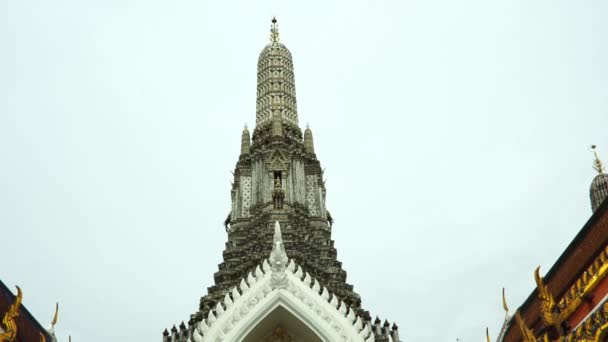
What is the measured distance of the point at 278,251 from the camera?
10328 millimetres

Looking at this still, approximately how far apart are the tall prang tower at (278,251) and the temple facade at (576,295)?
2435 millimetres

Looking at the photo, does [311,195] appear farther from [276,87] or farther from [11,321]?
[11,321]

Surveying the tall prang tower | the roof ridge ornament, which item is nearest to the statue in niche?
the tall prang tower

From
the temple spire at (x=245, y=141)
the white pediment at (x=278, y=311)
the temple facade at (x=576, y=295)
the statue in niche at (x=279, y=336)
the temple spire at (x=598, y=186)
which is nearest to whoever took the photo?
the temple facade at (x=576, y=295)

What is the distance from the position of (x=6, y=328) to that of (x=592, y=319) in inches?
276

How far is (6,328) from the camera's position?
7.67 metres

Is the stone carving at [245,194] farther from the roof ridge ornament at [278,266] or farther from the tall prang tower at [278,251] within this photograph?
the roof ridge ornament at [278,266]

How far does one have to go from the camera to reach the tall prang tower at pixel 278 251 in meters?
9.88

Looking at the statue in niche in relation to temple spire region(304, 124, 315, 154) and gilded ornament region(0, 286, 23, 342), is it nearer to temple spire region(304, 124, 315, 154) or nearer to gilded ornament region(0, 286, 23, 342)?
gilded ornament region(0, 286, 23, 342)

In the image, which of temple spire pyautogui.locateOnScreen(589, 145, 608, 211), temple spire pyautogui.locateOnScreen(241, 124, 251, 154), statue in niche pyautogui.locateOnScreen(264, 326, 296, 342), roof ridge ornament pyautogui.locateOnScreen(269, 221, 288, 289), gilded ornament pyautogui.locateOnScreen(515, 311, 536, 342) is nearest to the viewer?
gilded ornament pyautogui.locateOnScreen(515, 311, 536, 342)

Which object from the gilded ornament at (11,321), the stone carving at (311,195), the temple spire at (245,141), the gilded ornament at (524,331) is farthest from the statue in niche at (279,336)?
the temple spire at (245,141)

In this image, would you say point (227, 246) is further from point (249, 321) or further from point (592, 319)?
point (592, 319)

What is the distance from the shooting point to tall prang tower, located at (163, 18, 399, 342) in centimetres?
988

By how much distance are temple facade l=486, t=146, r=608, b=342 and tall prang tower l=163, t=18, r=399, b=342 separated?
244 centimetres
